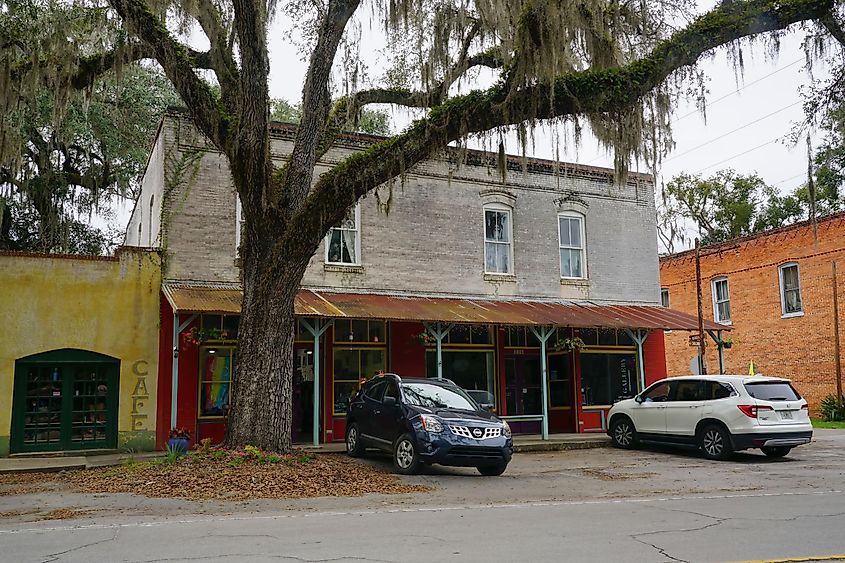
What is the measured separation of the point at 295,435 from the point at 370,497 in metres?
8.27

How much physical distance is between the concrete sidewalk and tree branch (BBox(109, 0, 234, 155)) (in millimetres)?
6314

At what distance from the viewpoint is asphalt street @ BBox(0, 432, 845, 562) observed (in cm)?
652

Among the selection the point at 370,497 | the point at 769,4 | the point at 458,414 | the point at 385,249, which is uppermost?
the point at 769,4

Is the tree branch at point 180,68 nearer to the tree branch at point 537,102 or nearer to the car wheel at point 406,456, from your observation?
the tree branch at point 537,102

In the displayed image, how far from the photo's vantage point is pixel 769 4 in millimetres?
11398

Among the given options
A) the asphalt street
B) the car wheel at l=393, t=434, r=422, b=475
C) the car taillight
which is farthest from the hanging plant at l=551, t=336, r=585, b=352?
the car wheel at l=393, t=434, r=422, b=475

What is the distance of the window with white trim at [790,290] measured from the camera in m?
27.4

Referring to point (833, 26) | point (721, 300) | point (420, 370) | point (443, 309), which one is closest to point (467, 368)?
point (420, 370)

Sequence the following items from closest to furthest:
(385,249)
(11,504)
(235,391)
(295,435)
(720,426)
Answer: (11,504) < (235,391) < (720,426) < (295,435) < (385,249)

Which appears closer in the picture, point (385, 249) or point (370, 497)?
point (370, 497)

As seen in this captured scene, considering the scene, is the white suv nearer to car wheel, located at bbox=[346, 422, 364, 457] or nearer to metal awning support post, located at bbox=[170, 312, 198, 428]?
car wheel, located at bbox=[346, 422, 364, 457]

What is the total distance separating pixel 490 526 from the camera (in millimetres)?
7906

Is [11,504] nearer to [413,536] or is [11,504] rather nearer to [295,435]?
[413,536]

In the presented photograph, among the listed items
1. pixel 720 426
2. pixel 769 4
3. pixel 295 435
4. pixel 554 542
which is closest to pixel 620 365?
pixel 720 426
